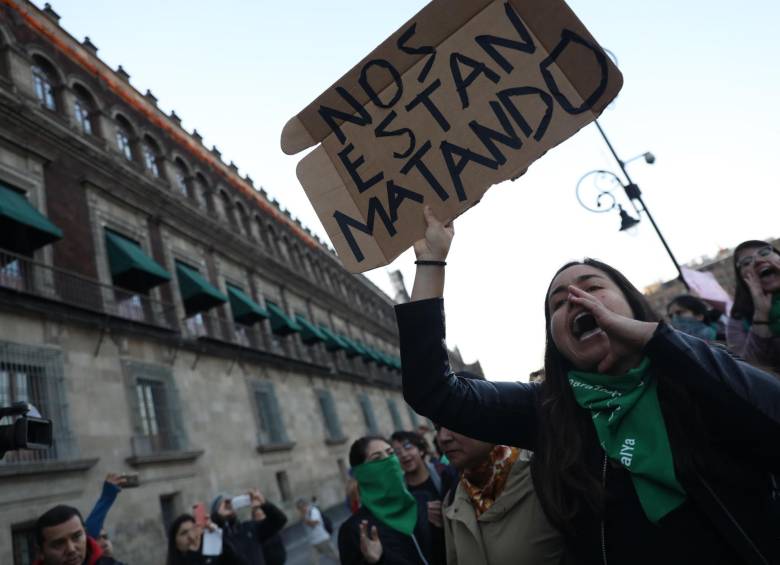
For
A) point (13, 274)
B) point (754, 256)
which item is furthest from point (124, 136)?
point (754, 256)

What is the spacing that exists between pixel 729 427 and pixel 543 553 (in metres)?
0.76

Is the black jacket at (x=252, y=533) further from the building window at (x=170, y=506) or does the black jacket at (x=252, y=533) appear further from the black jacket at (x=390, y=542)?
the building window at (x=170, y=506)

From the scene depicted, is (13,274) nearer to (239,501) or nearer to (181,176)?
(239,501)

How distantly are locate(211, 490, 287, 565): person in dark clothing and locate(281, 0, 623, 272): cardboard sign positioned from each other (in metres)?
4.11

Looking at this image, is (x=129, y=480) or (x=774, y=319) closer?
(x=774, y=319)

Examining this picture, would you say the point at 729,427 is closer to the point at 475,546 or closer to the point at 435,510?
the point at 475,546

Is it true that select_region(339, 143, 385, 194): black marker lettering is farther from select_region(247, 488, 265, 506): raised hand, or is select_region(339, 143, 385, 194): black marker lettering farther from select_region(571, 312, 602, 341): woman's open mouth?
select_region(247, 488, 265, 506): raised hand

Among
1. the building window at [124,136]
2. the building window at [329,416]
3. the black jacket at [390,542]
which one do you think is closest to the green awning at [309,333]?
the building window at [329,416]

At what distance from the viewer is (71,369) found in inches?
399

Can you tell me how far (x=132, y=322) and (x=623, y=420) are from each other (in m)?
12.2

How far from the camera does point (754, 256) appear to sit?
9.43 ft

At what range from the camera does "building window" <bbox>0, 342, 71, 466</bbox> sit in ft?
28.9

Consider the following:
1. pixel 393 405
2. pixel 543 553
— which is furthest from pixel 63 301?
pixel 393 405

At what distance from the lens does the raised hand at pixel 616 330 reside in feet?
4.38
